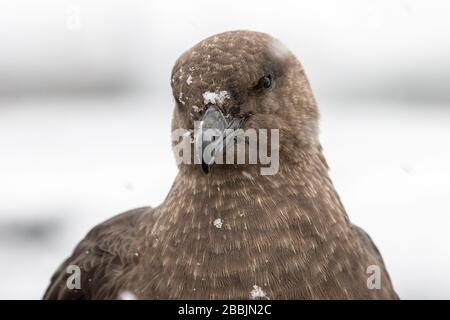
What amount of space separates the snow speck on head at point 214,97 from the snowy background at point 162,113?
7.71 ft

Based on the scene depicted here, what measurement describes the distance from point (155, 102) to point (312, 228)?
15.8 feet

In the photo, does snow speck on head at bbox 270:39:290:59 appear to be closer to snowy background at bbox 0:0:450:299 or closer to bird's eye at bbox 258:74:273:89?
bird's eye at bbox 258:74:273:89

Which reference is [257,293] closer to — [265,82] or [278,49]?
[265,82]

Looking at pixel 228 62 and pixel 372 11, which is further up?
pixel 372 11

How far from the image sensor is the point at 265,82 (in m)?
3.52

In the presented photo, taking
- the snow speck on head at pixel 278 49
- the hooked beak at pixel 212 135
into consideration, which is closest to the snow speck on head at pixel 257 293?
the hooked beak at pixel 212 135

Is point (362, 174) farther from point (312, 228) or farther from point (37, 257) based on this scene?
point (312, 228)

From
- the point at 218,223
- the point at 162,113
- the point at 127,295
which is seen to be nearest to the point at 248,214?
the point at 218,223

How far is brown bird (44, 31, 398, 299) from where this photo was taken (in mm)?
3371

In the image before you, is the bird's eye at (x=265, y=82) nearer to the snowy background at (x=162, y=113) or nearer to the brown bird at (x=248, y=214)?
the brown bird at (x=248, y=214)

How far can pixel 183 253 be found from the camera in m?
3.47

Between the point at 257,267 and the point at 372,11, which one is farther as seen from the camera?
the point at 372,11
